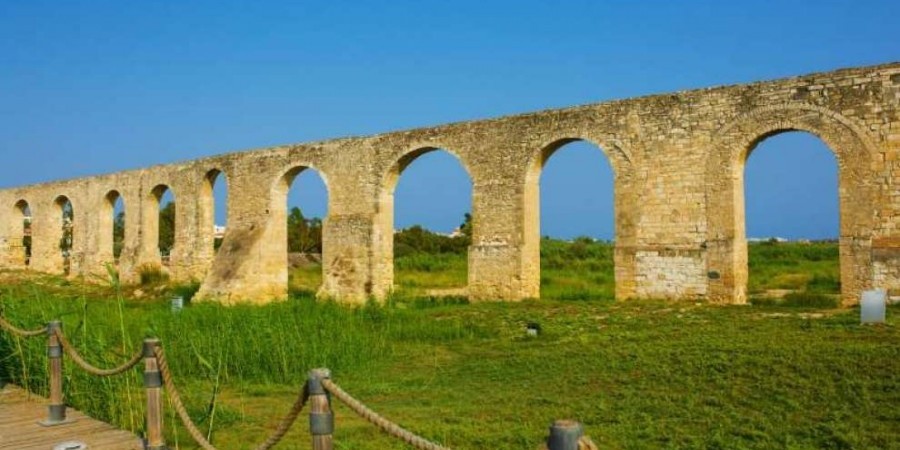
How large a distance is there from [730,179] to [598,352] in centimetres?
524

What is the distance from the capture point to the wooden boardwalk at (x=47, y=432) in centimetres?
491

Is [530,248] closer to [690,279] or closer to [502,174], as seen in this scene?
[502,174]

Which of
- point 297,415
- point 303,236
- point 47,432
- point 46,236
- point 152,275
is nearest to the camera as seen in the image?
point 297,415

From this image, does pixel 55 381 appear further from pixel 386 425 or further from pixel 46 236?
pixel 46 236

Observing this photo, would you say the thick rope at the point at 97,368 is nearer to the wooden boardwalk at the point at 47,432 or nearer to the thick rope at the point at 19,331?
the wooden boardwalk at the point at 47,432

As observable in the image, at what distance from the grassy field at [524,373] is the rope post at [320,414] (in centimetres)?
163

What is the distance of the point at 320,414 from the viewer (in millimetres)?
3277

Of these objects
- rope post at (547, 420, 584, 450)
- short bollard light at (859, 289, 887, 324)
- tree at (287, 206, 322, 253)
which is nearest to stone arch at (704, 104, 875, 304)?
short bollard light at (859, 289, 887, 324)

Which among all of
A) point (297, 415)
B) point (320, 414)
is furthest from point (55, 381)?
point (320, 414)

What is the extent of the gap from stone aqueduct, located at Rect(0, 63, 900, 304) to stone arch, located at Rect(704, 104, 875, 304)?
2cm

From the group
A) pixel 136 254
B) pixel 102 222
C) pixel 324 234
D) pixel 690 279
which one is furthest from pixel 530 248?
pixel 102 222

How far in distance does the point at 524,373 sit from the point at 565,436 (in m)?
5.29

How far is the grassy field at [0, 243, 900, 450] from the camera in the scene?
5301 millimetres

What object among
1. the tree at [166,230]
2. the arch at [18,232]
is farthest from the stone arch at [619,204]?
the tree at [166,230]
